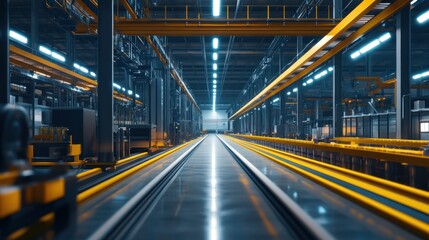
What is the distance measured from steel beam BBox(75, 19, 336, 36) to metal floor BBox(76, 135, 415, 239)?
692cm

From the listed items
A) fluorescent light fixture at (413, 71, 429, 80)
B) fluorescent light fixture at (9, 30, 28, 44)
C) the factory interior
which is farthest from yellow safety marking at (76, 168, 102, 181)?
fluorescent light fixture at (413, 71, 429, 80)

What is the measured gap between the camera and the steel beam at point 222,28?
11922mm

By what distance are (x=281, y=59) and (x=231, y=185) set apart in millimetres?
16847

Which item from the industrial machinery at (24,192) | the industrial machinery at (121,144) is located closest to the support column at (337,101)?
the industrial machinery at (121,144)

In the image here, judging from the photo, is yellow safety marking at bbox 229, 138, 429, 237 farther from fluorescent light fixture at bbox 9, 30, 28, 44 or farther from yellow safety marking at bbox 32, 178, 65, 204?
fluorescent light fixture at bbox 9, 30, 28, 44

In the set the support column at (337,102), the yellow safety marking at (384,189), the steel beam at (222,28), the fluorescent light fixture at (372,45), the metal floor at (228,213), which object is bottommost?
the metal floor at (228,213)

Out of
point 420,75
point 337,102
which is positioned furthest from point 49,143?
point 420,75

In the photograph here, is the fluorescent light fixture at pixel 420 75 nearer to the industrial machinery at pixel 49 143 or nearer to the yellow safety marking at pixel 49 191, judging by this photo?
the industrial machinery at pixel 49 143

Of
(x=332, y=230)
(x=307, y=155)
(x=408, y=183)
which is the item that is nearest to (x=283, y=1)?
(x=307, y=155)

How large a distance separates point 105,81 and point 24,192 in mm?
6657

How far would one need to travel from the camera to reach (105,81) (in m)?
8.32

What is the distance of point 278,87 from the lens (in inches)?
738

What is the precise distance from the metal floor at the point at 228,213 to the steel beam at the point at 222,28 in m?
6.92

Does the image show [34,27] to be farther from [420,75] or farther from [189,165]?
[420,75]
